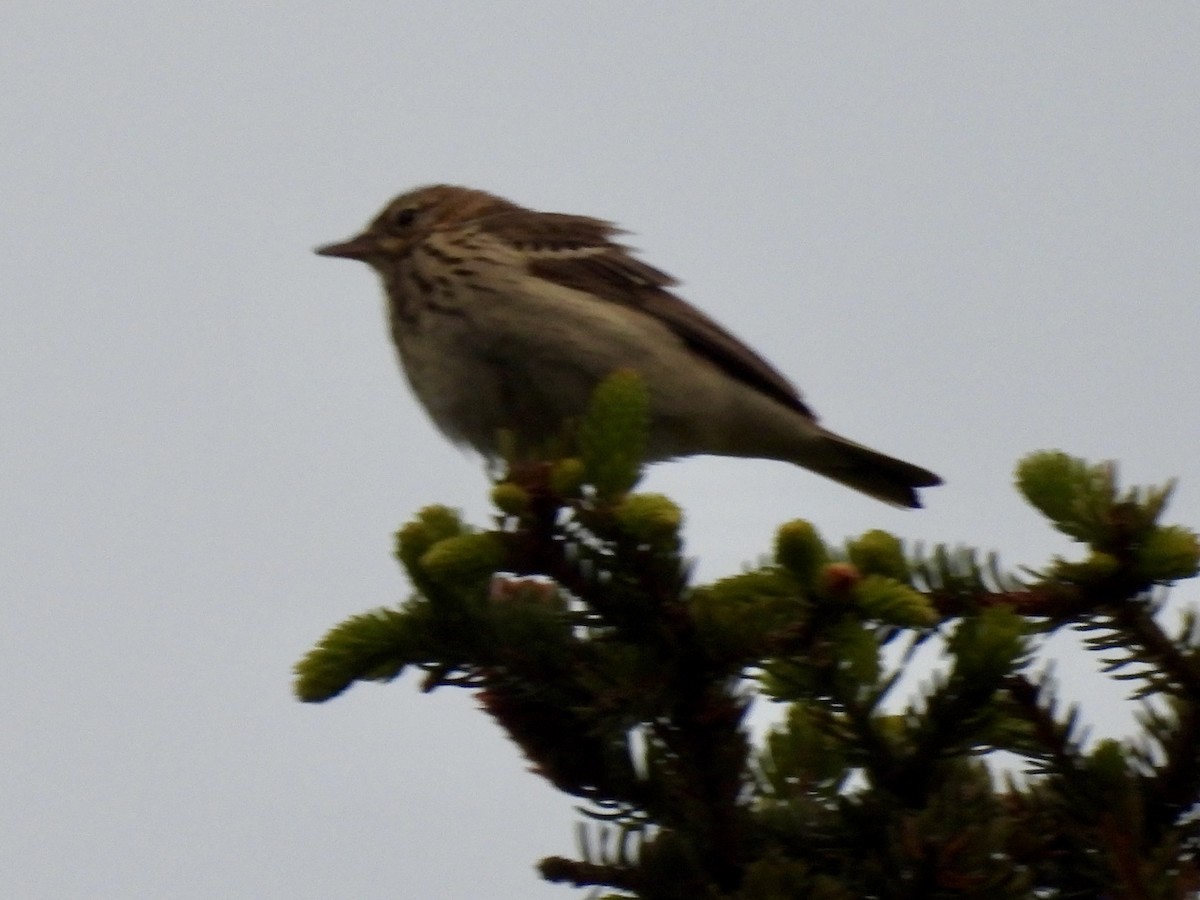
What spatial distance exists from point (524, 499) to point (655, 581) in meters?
0.28

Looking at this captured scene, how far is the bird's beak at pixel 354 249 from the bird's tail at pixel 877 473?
2022 millimetres

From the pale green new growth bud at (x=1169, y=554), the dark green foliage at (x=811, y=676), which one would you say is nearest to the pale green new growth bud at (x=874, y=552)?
the dark green foliage at (x=811, y=676)

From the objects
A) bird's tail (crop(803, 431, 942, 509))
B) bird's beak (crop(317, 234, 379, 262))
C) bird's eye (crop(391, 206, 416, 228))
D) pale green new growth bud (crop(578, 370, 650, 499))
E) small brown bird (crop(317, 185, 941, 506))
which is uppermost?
bird's eye (crop(391, 206, 416, 228))

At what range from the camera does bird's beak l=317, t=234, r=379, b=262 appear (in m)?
6.75

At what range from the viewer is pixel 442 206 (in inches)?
280

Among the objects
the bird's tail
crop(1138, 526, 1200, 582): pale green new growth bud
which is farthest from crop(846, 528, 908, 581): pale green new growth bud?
the bird's tail

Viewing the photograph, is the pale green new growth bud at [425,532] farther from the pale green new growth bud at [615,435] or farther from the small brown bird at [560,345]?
the small brown bird at [560,345]

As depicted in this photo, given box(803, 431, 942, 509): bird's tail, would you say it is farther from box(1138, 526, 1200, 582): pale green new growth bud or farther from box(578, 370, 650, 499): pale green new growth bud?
box(1138, 526, 1200, 582): pale green new growth bud

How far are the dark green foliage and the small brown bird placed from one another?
8.77 feet

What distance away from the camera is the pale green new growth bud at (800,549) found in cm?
256

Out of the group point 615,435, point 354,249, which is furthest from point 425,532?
point 354,249

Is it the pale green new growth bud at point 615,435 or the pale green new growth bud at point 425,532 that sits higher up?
the pale green new growth bud at point 615,435

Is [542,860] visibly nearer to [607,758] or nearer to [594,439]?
[607,758]

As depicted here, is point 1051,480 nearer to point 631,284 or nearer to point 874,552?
point 874,552
